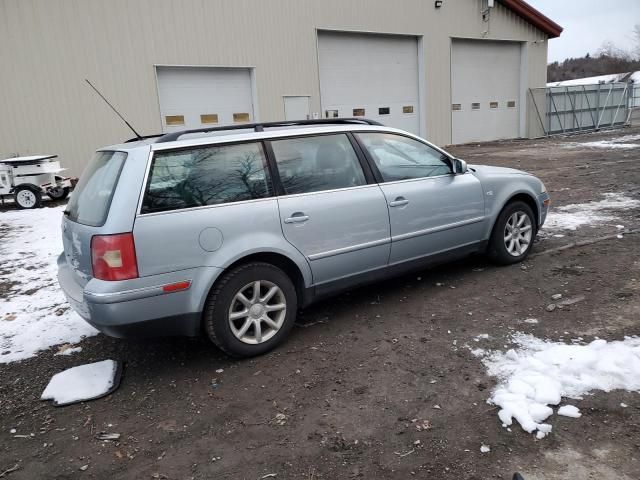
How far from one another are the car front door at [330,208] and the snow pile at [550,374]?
1.27 m

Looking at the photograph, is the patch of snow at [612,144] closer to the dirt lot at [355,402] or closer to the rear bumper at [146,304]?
the dirt lot at [355,402]

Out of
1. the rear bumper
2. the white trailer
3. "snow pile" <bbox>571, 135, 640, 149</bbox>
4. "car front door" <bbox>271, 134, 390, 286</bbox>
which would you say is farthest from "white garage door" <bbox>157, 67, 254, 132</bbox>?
"snow pile" <bbox>571, 135, 640, 149</bbox>

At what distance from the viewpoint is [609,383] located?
3014mm

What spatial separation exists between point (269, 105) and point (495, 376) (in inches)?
504

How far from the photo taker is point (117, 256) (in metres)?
3.20

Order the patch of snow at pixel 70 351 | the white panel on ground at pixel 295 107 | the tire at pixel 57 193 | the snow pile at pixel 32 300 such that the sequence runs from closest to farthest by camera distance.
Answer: the patch of snow at pixel 70 351 < the snow pile at pixel 32 300 < the tire at pixel 57 193 < the white panel on ground at pixel 295 107

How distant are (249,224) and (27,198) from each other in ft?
29.6

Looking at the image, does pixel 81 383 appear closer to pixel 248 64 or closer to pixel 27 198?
pixel 27 198

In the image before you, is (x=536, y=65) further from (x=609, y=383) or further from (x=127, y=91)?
(x=609, y=383)

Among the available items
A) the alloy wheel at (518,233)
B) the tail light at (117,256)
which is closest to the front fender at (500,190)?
the alloy wheel at (518,233)

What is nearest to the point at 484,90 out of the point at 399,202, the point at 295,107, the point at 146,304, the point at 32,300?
the point at 295,107

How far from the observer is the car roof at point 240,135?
3583mm

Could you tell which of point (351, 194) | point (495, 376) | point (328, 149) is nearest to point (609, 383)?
point (495, 376)

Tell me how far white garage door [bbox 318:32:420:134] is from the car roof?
39.4 feet
